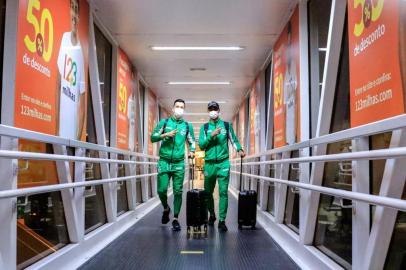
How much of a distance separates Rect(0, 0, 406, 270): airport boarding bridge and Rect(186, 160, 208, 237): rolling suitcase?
15 millimetres

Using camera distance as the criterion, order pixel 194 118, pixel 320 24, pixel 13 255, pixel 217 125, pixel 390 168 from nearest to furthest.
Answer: pixel 390 168 < pixel 13 255 < pixel 320 24 < pixel 217 125 < pixel 194 118

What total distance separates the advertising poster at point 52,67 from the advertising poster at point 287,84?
2.09 meters

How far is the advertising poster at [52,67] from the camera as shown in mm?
2531

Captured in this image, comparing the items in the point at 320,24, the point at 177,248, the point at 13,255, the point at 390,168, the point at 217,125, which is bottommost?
the point at 177,248

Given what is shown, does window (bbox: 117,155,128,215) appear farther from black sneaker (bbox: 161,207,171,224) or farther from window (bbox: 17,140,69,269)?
window (bbox: 17,140,69,269)

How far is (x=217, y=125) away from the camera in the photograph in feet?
15.8

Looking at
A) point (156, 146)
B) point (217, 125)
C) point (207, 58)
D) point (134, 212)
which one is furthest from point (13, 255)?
point (156, 146)

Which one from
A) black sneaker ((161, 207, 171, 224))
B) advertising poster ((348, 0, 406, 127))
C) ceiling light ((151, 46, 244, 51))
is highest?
ceiling light ((151, 46, 244, 51))

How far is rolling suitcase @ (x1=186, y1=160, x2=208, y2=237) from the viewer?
14.3ft

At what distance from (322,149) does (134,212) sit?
351 cm

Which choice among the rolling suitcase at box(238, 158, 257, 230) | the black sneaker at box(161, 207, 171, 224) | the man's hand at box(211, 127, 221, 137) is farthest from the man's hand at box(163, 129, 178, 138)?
the rolling suitcase at box(238, 158, 257, 230)

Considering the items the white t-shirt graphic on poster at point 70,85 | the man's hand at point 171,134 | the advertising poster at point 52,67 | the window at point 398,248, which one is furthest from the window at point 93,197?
the window at point 398,248

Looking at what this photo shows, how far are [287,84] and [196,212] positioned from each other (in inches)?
68.6

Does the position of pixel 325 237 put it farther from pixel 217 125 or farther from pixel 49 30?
pixel 49 30
